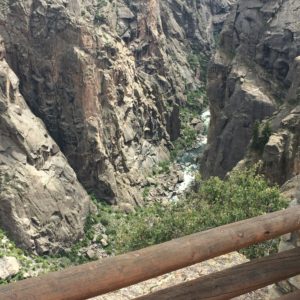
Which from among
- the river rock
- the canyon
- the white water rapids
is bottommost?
the white water rapids

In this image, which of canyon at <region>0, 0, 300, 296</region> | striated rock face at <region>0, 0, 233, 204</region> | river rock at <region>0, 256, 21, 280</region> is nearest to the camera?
river rock at <region>0, 256, 21, 280</region>

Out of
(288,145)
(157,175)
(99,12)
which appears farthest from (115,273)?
(99,12)

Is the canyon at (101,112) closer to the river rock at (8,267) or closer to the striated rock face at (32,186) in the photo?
the striated rock face at (32,186)

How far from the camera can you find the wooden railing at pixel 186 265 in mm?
4535

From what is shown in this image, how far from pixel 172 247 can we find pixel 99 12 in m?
111

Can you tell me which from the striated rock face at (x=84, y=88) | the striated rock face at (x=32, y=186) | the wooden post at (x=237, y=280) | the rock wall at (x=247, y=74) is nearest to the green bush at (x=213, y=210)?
the wooden post at (x=237, y=280)

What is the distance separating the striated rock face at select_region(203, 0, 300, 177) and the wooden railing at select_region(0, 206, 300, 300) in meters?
66.8

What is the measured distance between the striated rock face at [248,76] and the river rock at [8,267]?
108 feet

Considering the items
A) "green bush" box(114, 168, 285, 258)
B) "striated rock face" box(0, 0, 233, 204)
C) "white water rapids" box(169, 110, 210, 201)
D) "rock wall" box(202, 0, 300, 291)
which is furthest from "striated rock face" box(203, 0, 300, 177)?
"green bush" box(114, 168, 285, 258)

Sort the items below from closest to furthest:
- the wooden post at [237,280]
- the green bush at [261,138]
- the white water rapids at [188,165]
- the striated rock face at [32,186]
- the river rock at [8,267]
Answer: the wooden post at [237,280]
the green bush at [261,138]
the river rock at [8,267]
the striated rock face at [32,186]
the white water rapids at [188,165]

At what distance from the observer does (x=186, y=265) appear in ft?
17.5

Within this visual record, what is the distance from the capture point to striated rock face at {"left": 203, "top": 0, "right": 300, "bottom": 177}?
73.1 metres

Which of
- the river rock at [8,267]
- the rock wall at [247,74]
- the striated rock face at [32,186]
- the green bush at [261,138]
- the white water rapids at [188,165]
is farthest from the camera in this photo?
the white water rapids at [188,165]

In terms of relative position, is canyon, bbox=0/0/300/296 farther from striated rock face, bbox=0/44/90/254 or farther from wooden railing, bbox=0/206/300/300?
wooden railing, bbox=0/206/300/300
